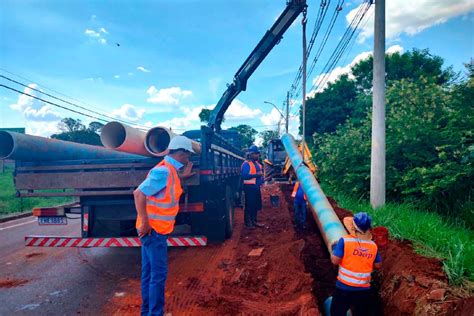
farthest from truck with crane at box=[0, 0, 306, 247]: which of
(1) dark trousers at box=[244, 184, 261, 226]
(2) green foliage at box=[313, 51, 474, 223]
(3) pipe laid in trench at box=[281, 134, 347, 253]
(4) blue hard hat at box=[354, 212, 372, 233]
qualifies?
(2) green foliage at box=[313, 51, 474, 223]

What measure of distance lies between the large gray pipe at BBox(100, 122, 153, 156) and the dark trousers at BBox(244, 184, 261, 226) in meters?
3.54

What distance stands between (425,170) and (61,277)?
613cm

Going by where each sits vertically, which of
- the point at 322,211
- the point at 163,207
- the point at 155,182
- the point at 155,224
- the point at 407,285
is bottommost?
the point at 407,285

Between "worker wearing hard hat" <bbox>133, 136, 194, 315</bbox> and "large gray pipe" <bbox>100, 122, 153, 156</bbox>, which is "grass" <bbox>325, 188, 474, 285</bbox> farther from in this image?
"large gray pipe" <bbox>100, 122, 153, 156</bbox>

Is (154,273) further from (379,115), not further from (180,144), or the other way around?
(379,115)

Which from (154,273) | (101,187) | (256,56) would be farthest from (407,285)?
(256,56)

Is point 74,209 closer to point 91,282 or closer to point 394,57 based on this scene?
point 91,282

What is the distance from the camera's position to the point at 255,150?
27.3ft

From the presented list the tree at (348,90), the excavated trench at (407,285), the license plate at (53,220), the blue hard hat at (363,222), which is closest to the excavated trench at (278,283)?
the excavated trench at (407,285)

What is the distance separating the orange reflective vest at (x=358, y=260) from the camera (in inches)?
124

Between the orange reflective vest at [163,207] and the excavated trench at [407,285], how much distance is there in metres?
1.99

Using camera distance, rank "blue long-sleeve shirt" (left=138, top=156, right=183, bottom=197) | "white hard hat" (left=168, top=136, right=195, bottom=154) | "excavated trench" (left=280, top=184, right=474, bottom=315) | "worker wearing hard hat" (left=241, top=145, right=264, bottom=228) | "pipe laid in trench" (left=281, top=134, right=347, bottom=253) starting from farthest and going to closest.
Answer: "worker wearing hard hat" (left=241, top=145, right=264, bottom=228)
"pipe laid in trench" (left=281, top=134, right=347, bottom=253)
"white hard hat" (left=168, top=136, right=195, bottom=154)
"blue long-sleeve shirt" (left=138, top=156, right=183, bottom=197)
"excavated trench" (left=280, top=184, right=474, bottom=315)

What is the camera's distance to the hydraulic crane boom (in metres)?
9.57

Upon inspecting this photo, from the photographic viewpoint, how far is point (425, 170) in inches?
246
